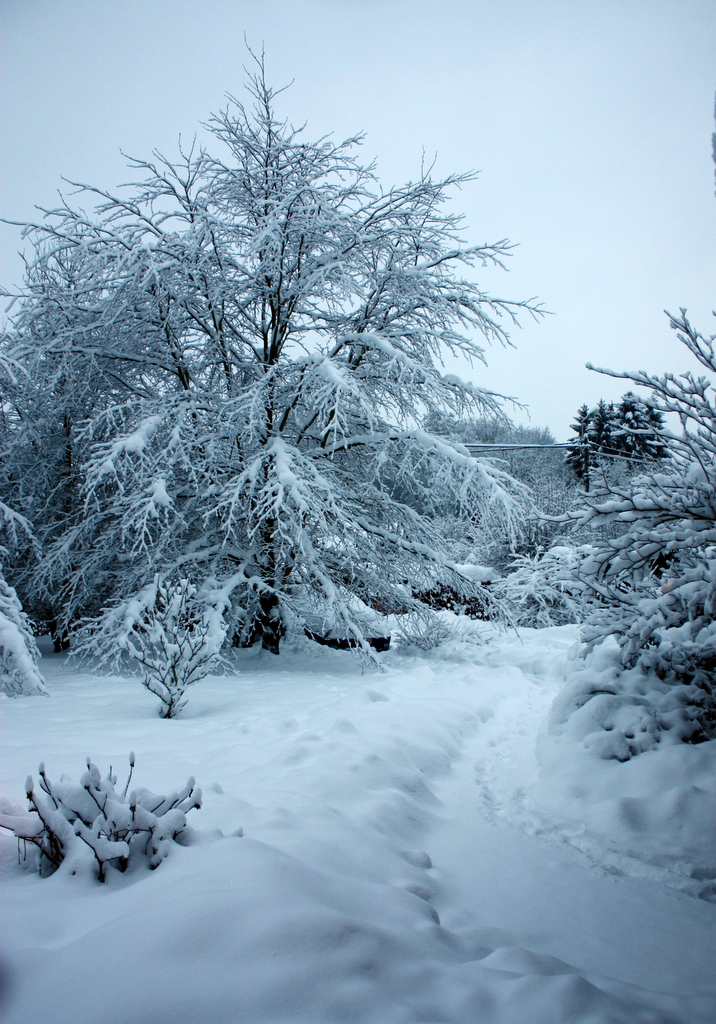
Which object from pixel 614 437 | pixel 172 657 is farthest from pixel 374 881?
pixel 614 437

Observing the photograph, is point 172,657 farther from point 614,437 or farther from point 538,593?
point 538,593

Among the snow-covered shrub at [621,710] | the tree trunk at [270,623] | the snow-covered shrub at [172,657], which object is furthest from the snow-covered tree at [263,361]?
the snow-covered shrub at [621,710]

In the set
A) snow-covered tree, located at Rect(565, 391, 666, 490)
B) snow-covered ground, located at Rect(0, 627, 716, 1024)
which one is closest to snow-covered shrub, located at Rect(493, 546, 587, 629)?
snow-covered tree, located at Rect(565, 391, 666, 490)

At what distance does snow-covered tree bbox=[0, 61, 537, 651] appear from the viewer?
675 cm

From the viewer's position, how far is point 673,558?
3.61 meters

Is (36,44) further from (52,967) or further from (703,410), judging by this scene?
(703,410)

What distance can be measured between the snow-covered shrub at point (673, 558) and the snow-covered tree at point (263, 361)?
9.65 feet

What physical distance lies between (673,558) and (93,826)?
383 centimetres

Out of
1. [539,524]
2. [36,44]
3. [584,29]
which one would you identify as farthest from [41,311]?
[539,524]

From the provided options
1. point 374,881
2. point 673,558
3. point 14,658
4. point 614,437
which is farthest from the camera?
point 14,658

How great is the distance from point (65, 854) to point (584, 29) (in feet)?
15.2

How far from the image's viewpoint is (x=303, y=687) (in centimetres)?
602

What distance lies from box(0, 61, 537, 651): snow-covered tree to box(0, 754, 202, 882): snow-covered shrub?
15.2 feet

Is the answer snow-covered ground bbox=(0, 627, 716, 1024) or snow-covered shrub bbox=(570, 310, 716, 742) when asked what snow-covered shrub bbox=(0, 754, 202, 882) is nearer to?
snow-covered ground bbox=(0, 627, 716, 1024)
